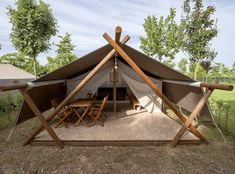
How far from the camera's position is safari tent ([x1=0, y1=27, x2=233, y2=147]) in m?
3.36

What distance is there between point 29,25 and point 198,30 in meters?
9.96

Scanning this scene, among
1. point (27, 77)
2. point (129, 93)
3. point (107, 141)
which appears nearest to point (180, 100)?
point (107, 141)

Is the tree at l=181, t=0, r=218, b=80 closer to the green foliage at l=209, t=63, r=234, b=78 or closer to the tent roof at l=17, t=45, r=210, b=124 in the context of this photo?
the tent roof at l=17, t=45, r=210, b=124

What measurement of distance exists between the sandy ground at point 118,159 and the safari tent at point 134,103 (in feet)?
0.74

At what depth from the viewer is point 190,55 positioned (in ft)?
32.6

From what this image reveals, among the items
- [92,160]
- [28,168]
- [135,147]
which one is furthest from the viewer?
[135,147]

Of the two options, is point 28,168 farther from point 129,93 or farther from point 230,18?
point 230,18

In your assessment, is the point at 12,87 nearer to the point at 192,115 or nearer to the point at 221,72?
the point at 192,115

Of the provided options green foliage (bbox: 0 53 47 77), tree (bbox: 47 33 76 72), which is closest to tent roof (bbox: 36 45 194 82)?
tree (bbox: 47 33 76 72)

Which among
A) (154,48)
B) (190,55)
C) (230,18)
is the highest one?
(230,18)

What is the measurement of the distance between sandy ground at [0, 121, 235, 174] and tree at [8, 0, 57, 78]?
7.18 m

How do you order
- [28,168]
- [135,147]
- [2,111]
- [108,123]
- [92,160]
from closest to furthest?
[28,168]
[92,160]
[135,147]
[108,123]
[2,111]

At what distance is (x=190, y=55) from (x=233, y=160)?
8.07m

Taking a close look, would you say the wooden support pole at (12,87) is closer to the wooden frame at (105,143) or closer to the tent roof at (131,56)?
the tent roof at (131,56)
